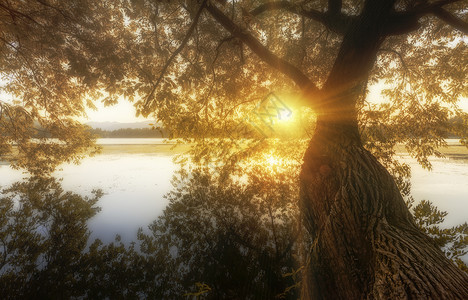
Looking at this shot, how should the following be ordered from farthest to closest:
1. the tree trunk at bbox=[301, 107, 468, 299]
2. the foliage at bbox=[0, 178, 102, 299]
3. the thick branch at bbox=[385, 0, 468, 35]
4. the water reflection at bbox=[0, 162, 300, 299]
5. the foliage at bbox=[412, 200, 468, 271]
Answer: the water reflection at bbox=[0, 162, 300, 299]
the foliage at bbox=[0, 178, 102, 299]
the foliage at bbox=[412, 200, 468, 271]
the thick branch at bbox=[385, 0, 468, 35]
the tree trunk at bbox=[301, 107, 468, 299]

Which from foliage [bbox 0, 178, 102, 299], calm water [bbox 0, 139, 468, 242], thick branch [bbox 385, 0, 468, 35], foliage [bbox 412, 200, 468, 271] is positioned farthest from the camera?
calm water [bbox 0, 139, 468, 242]

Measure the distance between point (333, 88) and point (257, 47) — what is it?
6.53 feet

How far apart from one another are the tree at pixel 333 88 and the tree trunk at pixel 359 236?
14 millimetres

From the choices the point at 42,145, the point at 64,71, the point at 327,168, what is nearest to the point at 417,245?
the point at 327,168

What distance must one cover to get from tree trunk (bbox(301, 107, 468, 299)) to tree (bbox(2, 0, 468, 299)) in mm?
14

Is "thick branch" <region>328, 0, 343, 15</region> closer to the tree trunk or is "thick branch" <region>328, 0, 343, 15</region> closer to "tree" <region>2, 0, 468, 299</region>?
"tree" <region>2, 0, 468, 299</region>

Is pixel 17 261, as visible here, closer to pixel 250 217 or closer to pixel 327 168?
pixel 250 217

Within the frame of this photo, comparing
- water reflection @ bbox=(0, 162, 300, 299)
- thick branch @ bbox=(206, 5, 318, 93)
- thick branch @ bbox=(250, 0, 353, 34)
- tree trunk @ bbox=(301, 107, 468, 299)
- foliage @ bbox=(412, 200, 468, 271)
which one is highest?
thick branch @ bbox=(250, 0, 353, 34)

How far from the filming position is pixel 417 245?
2100 mm

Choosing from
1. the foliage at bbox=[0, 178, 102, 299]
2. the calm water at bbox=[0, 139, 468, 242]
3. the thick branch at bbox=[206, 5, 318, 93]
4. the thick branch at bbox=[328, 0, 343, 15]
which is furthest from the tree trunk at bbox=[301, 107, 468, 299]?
the calm water at bbox=[0, 139, 468, 242]

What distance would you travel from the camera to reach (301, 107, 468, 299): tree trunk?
1731 mm

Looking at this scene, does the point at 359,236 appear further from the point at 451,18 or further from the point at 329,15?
the point at 329,15

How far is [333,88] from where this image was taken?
405cm

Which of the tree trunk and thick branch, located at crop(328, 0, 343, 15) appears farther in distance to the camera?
thick branch, located at crop(328, 0, 343, 15)
